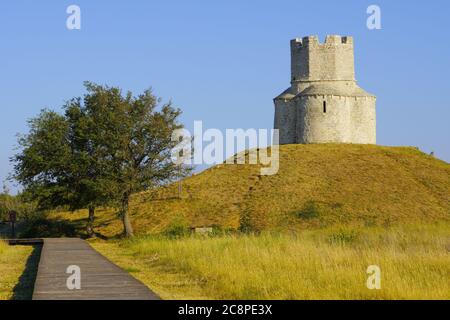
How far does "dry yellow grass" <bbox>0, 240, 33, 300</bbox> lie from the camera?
58.4ft

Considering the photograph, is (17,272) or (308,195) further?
(308,195)

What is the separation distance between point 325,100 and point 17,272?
5184cm

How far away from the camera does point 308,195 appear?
5722cm

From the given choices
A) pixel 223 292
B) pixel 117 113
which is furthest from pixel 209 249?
pixel 117 113

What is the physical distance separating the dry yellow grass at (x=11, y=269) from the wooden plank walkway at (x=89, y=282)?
764mm

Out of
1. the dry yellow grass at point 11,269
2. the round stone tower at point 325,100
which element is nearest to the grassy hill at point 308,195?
the round stone tower at point 325,100

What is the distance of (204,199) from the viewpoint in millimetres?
58375

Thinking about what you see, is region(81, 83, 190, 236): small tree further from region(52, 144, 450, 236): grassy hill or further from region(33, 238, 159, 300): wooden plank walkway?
region(33, 238, 159, 300): wooden plank walkway

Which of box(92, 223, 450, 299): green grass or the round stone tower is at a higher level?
the round stone tower

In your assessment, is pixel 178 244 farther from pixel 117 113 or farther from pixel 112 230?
pixel 112 230

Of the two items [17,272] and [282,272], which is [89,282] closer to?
[282,272]

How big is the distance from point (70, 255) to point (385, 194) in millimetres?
37141

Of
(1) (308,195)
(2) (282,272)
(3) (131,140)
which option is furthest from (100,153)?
(2) (282,272)

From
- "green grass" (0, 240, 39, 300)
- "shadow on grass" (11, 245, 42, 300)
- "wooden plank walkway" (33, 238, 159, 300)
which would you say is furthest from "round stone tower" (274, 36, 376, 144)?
"wooden plank walkway" (33, 238, 159, 300)
